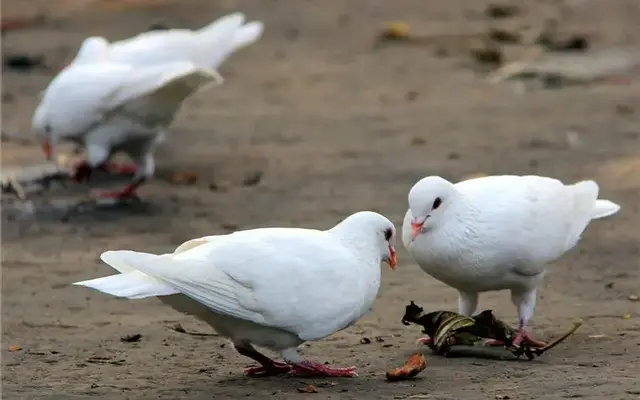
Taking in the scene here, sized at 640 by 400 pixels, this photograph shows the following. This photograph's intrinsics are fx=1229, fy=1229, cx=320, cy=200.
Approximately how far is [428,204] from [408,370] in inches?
27.4

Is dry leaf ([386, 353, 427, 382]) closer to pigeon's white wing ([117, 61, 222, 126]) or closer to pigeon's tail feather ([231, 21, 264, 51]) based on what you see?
pigeon's white wing ([117, 61, 222, 126])

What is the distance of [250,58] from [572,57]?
3368mm

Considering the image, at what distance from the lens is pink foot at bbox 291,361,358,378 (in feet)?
14.6

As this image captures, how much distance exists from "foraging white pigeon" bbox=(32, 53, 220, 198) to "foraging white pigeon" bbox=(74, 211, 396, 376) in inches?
137

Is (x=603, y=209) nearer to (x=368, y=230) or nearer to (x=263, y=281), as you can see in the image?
(x=368, y=230)

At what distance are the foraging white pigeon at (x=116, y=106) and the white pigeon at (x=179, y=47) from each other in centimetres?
10

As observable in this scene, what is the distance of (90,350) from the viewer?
5129 mm

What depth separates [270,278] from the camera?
427 cm

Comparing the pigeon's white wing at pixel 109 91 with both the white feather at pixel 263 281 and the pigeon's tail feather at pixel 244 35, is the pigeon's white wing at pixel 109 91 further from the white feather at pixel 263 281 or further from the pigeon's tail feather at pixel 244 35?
the white feather at pixel 263 281

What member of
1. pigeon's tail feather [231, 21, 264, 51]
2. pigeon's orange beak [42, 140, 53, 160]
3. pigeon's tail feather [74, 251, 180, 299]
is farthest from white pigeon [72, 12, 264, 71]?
pigeon's tail feather [74, 251, 180, 299]

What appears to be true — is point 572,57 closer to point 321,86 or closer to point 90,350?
point 321,86

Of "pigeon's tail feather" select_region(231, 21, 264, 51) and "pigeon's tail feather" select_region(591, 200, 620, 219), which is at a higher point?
"pigeon's tail feather" select_region(231, 21, 264, 51)

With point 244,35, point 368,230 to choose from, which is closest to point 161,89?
point 244,35

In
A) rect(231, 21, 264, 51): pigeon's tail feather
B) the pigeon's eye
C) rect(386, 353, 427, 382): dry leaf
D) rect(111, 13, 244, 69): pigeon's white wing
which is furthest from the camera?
rect(231, 21, 264, 51): pigeon's tail feather
